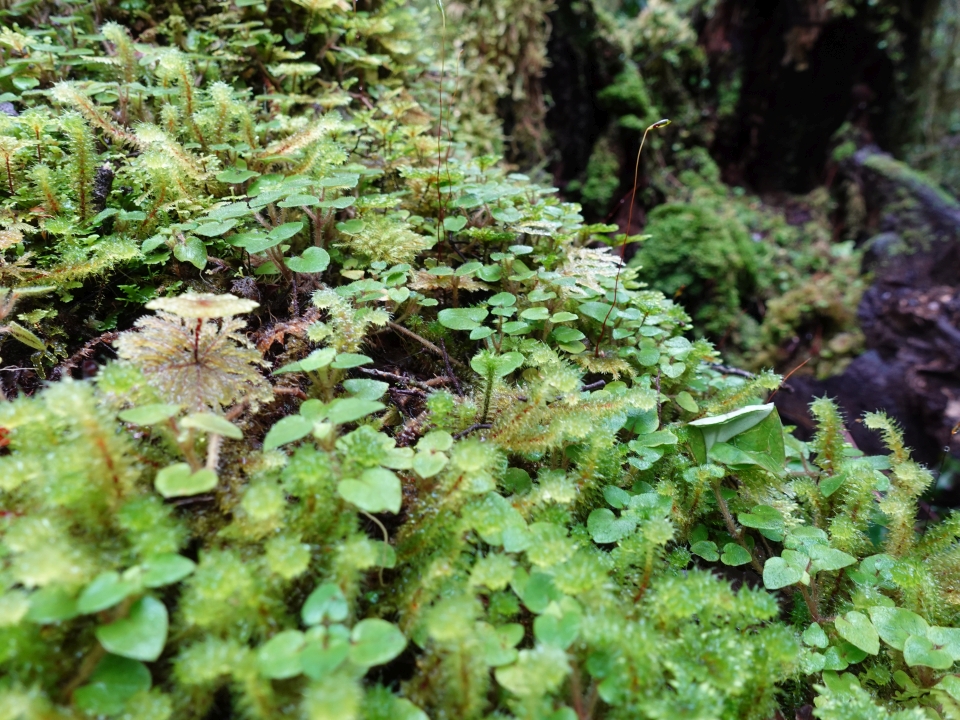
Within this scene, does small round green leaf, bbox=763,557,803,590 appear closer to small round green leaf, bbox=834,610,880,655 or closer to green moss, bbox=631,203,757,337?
small round green leaf, bbox=834,610,880,655

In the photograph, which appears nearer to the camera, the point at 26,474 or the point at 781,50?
the point at 26,474

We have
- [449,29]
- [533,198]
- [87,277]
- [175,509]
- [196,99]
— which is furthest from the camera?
[449,29]

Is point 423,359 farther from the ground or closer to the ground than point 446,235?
closer to the ground

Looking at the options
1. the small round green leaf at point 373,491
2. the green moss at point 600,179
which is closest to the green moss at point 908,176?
the green moss at point 600,179

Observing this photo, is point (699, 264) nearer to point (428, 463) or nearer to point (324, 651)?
point (428, 463)

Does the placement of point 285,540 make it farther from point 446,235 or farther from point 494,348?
point 446,235

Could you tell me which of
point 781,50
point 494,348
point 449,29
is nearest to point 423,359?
point 494,348

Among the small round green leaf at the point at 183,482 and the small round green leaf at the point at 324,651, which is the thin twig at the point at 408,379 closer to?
the small round green leaf at the point at 183,482


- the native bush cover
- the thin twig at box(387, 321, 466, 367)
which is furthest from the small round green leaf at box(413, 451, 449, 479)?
the thin twig at box(387, 321, 466, 367)
